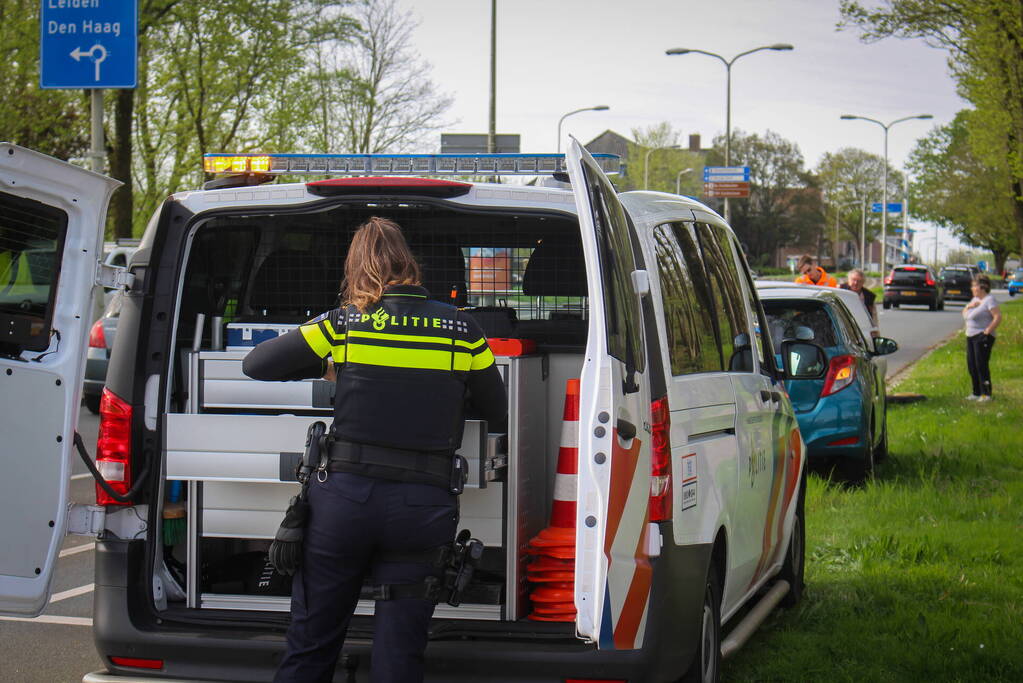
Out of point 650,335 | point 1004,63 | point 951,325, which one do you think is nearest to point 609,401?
point 650,335

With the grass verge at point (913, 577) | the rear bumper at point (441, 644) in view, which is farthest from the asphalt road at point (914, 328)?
the rear bumper at point (441, 644)

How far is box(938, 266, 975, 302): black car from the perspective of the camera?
57.9 meters

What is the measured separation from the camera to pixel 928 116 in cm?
6394

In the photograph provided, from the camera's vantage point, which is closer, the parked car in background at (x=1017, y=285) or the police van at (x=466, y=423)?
the police van at (x=466, y=423)

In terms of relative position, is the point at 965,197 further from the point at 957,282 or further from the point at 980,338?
the point at 980,338

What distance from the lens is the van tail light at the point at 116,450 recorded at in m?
4.21

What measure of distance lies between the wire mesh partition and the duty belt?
1.34 metres

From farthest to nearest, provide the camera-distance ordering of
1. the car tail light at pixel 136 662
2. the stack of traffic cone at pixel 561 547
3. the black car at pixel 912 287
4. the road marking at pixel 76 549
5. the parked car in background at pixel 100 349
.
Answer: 1. the black car at pixel 912 287
2. the parked car in background at pixel 100 349
3. the road marking at pixel 76 549
4. the stack of traffic cone at pixel 561 547
5. the car tail light at pixel 136 662

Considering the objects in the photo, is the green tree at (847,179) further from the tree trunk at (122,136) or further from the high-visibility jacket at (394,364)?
the high-visibility jacket at (394,364)

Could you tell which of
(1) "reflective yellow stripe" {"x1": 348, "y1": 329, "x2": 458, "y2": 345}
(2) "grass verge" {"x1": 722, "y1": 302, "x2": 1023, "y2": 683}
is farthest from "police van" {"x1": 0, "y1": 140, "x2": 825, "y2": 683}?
(2) "grass verge" {"x1": 722, "y1": 302, "x2": 1023, "y2": 683}

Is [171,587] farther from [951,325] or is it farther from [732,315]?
[951,325]

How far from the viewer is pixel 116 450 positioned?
4.22 metres

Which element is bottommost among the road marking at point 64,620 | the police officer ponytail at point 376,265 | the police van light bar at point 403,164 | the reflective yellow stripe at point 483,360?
the road marking at point 64,620

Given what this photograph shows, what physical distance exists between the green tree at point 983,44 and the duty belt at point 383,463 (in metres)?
22.1
